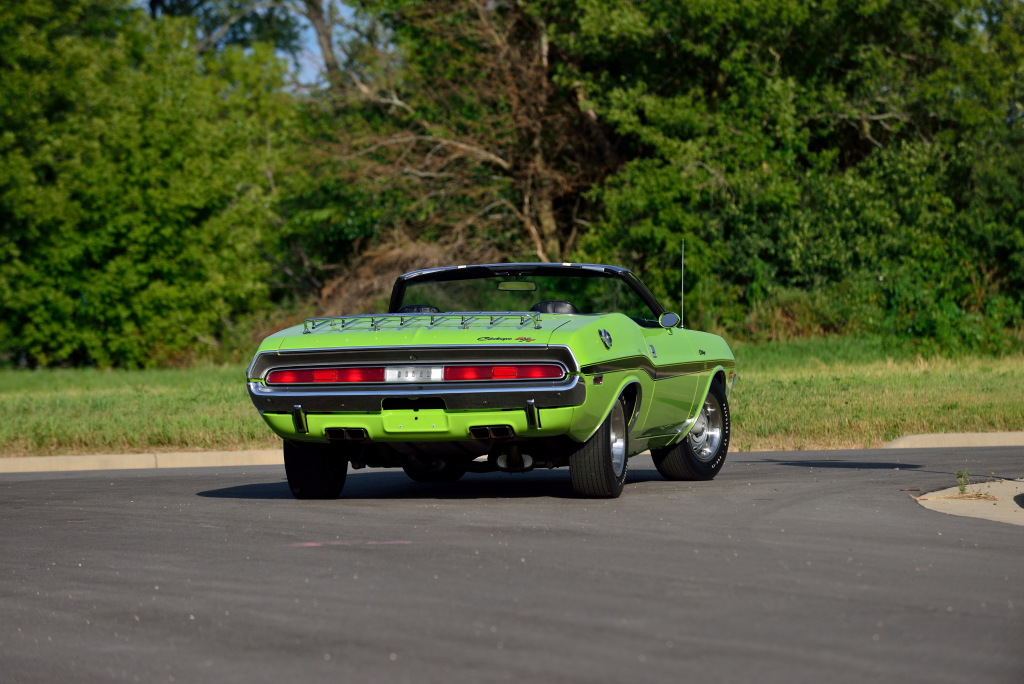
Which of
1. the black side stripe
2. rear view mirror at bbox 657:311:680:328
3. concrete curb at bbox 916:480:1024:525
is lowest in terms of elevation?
concrete curb at bbox 916:480:1024:525

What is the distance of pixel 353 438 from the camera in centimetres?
979

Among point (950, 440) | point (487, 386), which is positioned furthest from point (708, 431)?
Result: point (950, 440)

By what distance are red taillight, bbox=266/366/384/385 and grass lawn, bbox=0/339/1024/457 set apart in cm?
706

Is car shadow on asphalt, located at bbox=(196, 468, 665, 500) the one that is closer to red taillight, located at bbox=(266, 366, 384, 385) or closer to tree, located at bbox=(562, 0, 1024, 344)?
red taillight, located at bbox=(266, 366, 384, 385)

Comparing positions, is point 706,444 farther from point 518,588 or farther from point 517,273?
point 518,588

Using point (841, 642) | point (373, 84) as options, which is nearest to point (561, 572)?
point (841, 642)

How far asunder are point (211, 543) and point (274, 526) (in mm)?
673

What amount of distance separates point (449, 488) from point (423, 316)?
1.90m

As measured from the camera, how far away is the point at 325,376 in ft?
32.2

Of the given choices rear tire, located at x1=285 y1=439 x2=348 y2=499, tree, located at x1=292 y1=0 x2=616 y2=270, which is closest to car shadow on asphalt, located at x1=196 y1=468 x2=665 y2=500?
rear tire, located at x1=285 y1=439 x2=348 y2=499

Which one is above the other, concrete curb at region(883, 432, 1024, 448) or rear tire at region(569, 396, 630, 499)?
rear tire at region(569, 396, 630, 499)

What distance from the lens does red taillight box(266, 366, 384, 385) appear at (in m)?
9.66

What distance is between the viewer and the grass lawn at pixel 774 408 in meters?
16.8

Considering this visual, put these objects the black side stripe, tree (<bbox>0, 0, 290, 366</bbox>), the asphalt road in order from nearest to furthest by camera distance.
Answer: the asphalt road
the black side stripe
tree (<bbox>0, 0, 290, 366</bbox>)
